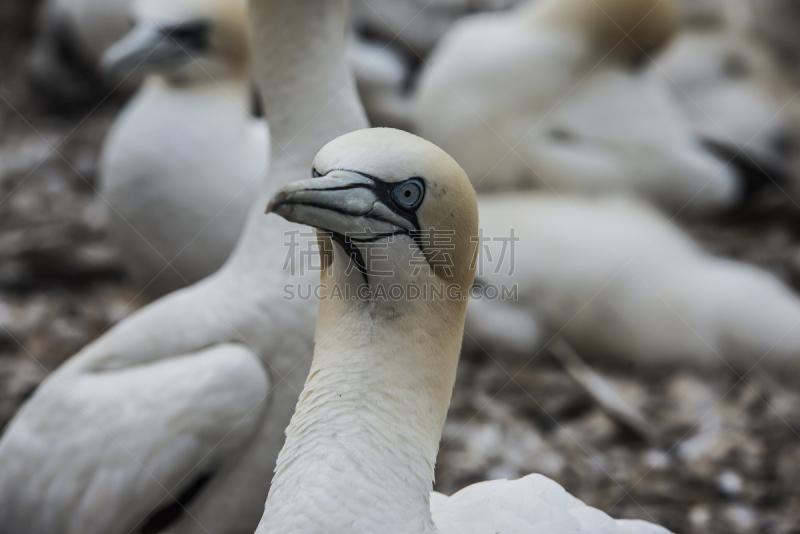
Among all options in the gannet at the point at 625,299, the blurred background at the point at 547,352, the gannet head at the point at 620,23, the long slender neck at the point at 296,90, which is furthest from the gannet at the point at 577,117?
the long slender neck at the point at 296,90

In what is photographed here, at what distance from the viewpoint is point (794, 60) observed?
22.8 ft

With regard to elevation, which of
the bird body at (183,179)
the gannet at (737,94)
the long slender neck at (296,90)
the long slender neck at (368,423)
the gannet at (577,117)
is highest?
the long slender neck at (296,90)

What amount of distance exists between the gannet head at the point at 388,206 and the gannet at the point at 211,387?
0.94 m

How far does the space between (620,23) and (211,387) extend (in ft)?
14.2

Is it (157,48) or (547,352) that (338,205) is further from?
(547,352)

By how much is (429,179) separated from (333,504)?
0.75 meters

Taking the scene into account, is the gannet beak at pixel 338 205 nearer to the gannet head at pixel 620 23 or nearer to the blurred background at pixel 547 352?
the blurred background at pixel 547 352

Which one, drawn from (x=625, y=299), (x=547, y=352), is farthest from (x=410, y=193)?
(x=625, y=299)

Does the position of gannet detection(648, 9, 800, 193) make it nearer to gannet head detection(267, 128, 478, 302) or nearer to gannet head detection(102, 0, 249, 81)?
gannet head detection(102, 0, 249, 81)

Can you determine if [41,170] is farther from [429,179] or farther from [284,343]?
[429,179]

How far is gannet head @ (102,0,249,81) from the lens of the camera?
466cm

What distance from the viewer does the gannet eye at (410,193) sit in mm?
1923

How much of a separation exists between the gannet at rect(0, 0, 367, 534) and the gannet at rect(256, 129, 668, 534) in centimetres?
82

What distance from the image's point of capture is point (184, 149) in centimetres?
461
